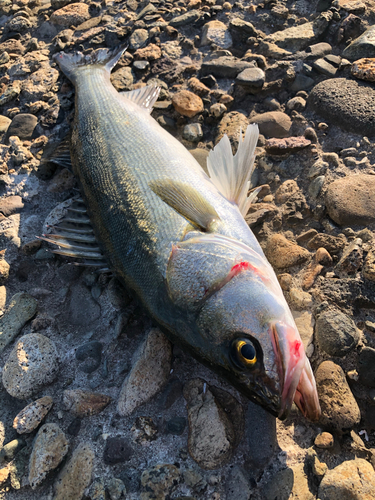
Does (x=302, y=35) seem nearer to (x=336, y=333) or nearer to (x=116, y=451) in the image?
(x=336, y=333)

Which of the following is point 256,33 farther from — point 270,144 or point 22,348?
point 22,348

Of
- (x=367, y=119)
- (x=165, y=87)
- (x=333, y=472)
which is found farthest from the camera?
(x=165, y=87)

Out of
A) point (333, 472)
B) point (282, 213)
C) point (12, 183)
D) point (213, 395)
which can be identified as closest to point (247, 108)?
point (282, 213)

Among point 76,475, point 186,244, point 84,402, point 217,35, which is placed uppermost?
point 217,35

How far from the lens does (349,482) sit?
223 centimetres

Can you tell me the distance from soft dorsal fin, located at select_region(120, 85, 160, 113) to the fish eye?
10.2 ft

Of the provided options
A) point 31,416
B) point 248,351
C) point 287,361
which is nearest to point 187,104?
point 248,351

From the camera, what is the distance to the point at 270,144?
3.86m

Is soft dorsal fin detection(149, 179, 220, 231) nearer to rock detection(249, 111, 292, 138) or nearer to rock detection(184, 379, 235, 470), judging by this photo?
rock detection(184, 379, 235, 470)

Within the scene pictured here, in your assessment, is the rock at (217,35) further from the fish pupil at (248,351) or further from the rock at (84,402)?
the rock at (84,402)

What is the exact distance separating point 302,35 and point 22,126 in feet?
12.4

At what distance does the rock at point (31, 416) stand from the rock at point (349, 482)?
6.53 feet

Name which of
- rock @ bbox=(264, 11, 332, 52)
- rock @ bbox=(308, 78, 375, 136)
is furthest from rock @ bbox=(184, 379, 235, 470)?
rock @ bbox=(264, 11, 332, 52)

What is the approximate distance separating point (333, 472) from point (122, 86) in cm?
469
